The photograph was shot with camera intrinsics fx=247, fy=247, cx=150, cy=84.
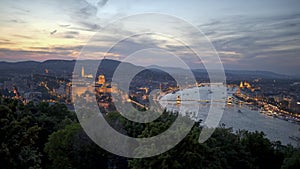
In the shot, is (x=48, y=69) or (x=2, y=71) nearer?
(x=2, y=71)

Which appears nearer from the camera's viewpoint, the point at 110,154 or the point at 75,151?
the point at 110,154

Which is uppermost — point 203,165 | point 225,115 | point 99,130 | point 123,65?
point 123,65

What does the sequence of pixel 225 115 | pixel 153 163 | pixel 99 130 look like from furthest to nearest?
pixel 225 115 < pixel 99 130 < pixel 153 163

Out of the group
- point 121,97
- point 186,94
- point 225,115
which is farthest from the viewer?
point 186,94

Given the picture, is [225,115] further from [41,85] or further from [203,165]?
[203,165]

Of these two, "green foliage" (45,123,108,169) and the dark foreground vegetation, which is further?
"green foliage" (45,123,108,169)

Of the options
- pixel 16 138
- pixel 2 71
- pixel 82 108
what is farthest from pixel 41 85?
pixel 16 138

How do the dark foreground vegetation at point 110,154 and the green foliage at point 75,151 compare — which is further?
the green foliage at point 75,151

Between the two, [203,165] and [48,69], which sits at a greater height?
[48,69]
